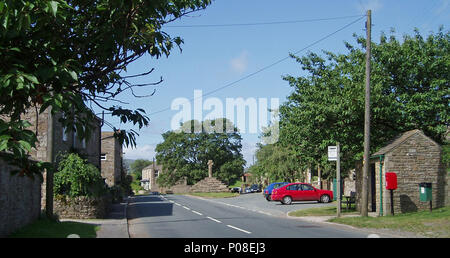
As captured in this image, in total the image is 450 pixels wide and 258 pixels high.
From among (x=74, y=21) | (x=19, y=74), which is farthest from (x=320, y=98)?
(x=19, y=74)

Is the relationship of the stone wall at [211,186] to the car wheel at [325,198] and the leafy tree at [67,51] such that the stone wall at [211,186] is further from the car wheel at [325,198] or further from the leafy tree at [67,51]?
the leafy tree at [67,51]

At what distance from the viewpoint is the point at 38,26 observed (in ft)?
20.5

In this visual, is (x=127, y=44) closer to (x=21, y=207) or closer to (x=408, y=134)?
(x=21, y=207)

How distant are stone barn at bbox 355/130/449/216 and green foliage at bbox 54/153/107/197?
13.0 metres

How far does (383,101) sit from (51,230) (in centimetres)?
1518

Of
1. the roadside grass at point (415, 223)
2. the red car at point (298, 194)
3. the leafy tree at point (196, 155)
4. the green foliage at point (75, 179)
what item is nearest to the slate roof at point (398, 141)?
the roadside grass at point (415, 223)

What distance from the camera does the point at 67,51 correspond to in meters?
6.80

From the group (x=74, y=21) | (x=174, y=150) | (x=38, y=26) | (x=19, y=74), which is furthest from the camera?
(x=174, y=150)

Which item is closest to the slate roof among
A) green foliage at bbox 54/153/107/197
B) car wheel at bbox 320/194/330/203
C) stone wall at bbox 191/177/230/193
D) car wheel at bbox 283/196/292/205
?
green foliage at bbox 54/153/107/197

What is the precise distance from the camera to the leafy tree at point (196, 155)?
8381cm

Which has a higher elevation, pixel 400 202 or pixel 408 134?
pixel 408 134

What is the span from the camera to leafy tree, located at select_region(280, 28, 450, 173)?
21.4m

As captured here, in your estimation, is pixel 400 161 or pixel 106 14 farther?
pixel 400 161
